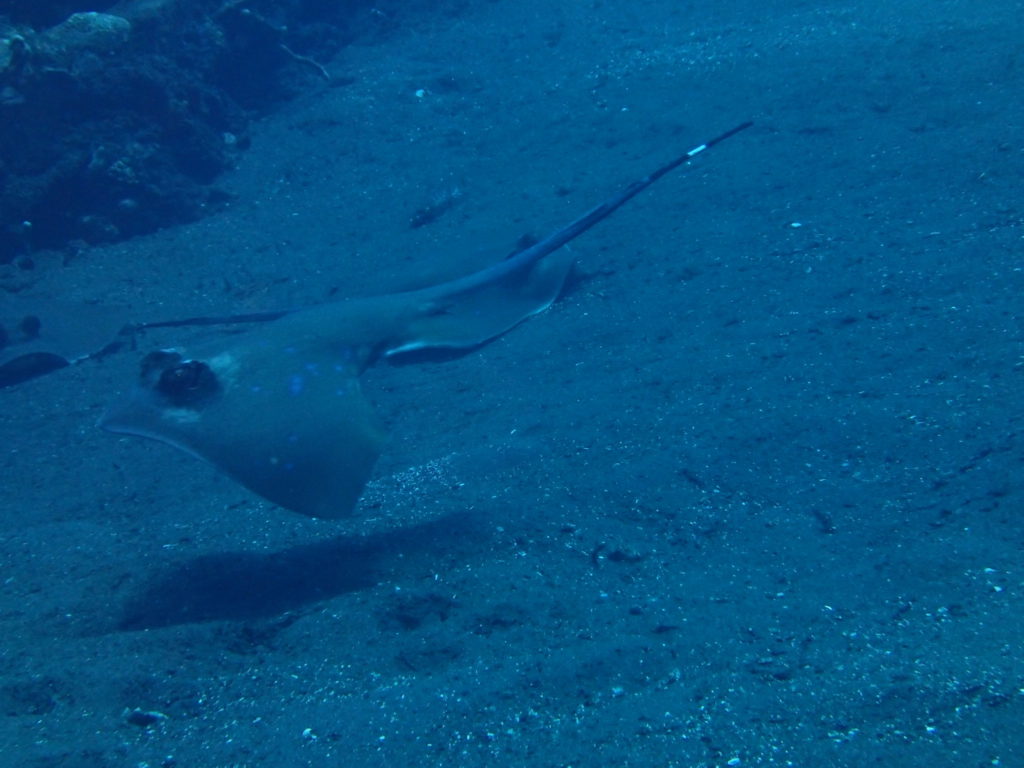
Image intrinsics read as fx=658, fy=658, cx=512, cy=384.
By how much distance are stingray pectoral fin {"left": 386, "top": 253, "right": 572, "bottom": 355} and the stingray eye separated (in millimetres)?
1495

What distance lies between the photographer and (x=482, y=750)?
2.27m

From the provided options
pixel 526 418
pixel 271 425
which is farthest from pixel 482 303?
pixel 271 425

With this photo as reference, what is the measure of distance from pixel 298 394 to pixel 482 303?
2.15 m

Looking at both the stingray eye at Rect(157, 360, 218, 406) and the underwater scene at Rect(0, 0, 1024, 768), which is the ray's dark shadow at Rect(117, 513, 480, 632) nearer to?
the underwater scene at Rect(0, 0, 1024, 768)

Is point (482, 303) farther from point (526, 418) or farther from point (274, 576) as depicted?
point (274, 576)

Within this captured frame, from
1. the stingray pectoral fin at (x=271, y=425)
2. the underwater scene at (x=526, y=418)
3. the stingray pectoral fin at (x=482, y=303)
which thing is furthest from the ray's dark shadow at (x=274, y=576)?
the stingray pectoral fin at (x=482, y=303)

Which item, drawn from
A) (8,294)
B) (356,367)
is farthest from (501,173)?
(8,294)

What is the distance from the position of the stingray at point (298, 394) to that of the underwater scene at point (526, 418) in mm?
27

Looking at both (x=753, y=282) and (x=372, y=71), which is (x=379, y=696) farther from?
(x=372, y=71)

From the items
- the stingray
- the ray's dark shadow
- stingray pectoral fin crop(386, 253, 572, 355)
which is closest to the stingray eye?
the stingray

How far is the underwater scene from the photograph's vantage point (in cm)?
244

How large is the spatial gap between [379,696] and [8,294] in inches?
294

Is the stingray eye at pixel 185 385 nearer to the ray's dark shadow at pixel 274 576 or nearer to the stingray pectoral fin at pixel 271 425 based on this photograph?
the stingray pectoral fin at pixel 271 425

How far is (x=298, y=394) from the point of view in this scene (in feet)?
12.4
